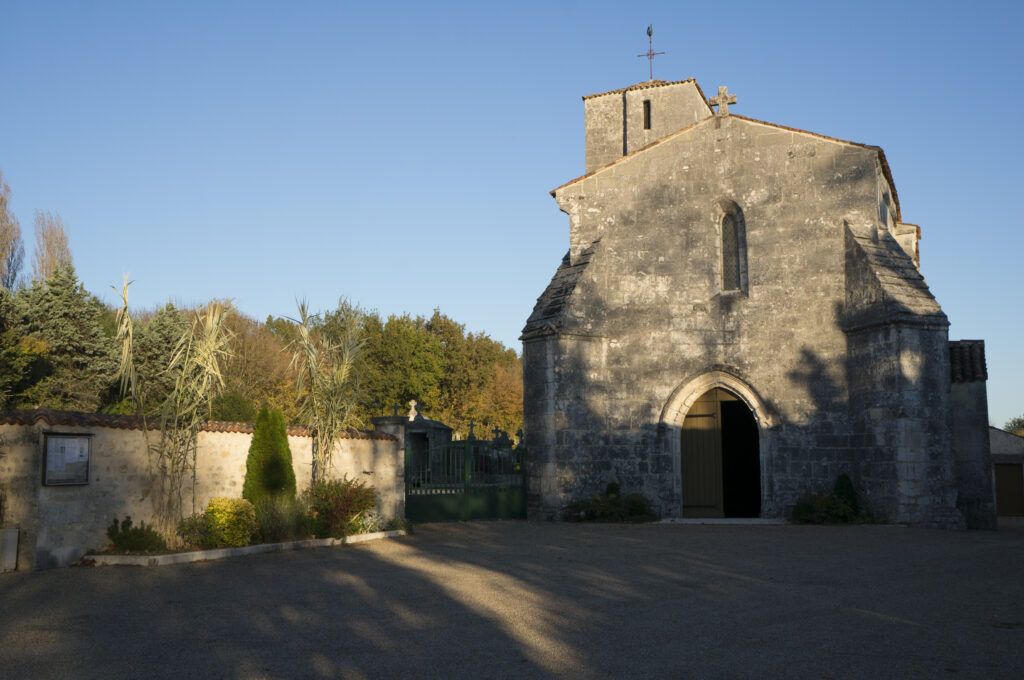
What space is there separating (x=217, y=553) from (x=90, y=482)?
6.19ft

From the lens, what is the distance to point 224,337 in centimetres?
1233

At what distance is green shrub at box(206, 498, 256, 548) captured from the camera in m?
11.8

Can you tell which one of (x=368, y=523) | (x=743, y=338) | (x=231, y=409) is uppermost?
(x=743, y=338)

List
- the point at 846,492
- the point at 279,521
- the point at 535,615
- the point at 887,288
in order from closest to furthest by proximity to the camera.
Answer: the point at 535,615, the point at 279,521, the point at 887,288, the point at 846,492

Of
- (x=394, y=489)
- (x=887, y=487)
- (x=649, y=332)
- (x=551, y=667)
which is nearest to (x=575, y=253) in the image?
(x=649, y=332)

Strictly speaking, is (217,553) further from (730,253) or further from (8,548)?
(730,253)

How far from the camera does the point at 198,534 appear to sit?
38.1 ft

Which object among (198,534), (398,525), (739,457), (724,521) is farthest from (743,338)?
(198,534)

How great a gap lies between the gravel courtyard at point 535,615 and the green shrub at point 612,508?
4.57 meters

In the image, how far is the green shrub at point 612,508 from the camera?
16844 mm

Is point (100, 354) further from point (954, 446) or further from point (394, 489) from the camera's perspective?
point (954, 446)

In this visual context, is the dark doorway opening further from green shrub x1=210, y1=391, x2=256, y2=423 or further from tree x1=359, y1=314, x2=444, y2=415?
tree x1=359, y1=314, x2=444, y2=415

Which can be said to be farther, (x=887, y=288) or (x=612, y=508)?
(x=612, y=508)

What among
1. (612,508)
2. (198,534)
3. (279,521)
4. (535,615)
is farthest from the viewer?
(612,508)
